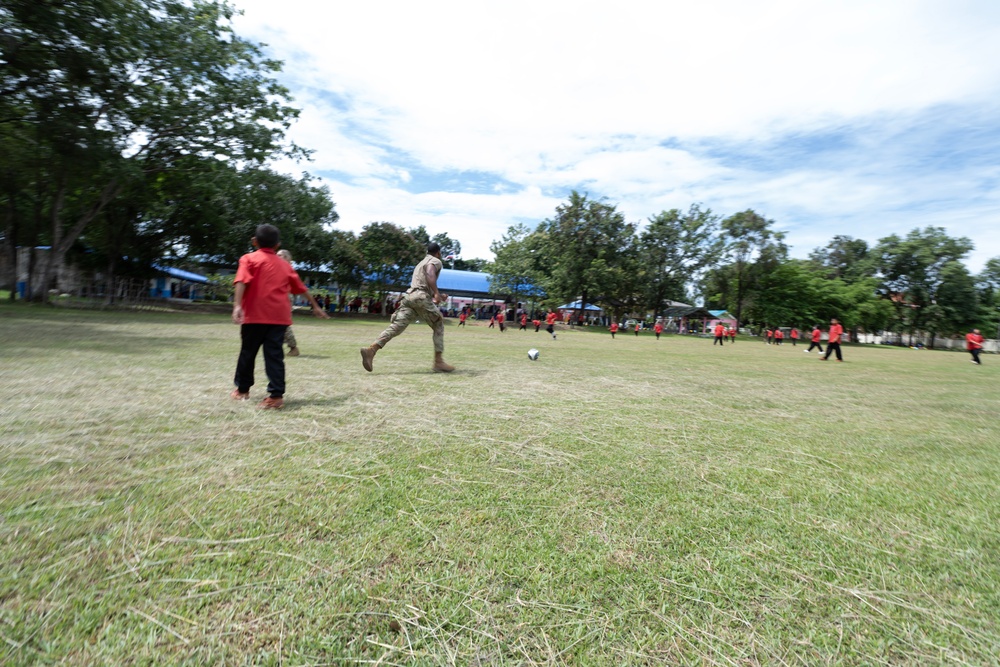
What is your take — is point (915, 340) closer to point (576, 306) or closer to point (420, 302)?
point (576, 306)

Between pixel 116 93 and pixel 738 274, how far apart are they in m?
58.5

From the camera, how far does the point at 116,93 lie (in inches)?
728

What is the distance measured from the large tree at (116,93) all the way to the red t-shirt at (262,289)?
1759 cm

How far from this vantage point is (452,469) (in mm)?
3344

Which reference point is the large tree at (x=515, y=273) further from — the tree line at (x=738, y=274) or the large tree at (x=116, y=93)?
the large tree at (x=116, y=93)

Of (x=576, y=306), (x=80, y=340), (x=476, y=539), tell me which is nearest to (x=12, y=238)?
(x=80, y=340)

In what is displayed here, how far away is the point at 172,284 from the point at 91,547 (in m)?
61.6

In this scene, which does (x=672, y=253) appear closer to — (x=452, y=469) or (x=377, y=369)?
(x=377, y=369)

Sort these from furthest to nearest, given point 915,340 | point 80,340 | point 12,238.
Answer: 1. point 915,340
2. point 12,238
3. point 80,340

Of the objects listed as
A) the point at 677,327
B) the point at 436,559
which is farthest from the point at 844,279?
the point at 436,559

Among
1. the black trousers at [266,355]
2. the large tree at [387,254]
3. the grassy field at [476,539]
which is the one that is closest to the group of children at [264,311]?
the black trousers at [266,355]

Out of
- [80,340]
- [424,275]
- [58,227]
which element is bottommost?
[80,340]

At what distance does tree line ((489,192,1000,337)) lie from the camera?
5209cm

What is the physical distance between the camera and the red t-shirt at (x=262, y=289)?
16.6 ft
